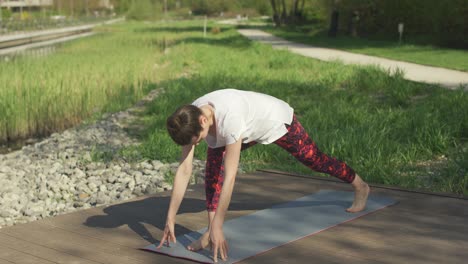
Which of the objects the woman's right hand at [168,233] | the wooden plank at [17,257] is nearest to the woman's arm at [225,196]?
the woman's right hand at [168,233]

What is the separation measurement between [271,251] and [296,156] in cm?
70

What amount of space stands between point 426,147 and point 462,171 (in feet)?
4.23

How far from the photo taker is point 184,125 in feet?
12.1

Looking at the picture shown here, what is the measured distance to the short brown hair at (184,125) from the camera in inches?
146

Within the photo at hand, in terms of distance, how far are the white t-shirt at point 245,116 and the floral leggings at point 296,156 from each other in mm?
133

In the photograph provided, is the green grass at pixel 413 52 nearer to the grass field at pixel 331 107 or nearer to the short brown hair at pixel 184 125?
the grass field at pixel 331 107

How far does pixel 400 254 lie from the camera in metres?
4.16

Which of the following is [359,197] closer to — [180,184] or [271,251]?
[271,251]

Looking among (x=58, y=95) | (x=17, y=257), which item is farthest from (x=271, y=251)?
(x=58, y=95)

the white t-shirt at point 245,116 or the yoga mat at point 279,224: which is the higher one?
the white t-shirt at point 245,116

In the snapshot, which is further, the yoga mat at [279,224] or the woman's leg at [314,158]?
the woman's leg at [314,158]

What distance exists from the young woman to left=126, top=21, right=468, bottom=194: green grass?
2227 millimetres

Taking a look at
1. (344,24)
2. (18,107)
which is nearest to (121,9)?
(344,24)

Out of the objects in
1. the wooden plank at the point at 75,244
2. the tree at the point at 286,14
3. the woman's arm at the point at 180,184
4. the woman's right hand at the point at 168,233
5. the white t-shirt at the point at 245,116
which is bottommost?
the tree at the point at 286,14
